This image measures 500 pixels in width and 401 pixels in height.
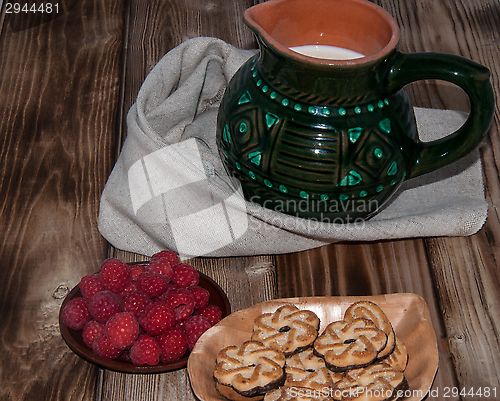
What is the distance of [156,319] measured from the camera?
0.69 m

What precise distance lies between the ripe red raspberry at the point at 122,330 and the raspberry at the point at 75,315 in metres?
0.04

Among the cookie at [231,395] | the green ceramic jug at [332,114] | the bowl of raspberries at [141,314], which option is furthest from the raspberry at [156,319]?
the green ceramic jug at [332,114]

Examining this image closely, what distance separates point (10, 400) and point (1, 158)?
45cm

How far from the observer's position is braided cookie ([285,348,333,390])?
64 cm

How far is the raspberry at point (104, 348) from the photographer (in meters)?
0.68

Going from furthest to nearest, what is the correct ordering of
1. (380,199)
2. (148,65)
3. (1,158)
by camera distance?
(148,65), (1,158), (380,199)

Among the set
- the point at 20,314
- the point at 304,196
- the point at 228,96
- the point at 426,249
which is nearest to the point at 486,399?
the point at 426,249

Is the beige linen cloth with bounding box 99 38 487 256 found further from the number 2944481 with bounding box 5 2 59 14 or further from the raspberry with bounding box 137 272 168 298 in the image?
the number 2944481 with bounding box 5 2 59 14

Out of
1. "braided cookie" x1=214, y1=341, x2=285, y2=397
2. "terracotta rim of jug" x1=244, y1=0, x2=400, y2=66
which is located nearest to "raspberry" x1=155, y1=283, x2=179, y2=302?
"braided cookie" x1=214, y1=341, x2=285, y2=397

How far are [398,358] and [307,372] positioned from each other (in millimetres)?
111

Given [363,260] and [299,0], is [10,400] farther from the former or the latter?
[299,0]

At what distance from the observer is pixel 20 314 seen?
Answer: 0.78m

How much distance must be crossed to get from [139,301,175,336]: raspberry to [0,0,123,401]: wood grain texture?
0.34 ft

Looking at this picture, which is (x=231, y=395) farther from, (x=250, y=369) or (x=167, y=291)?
(x=167, y=291)
